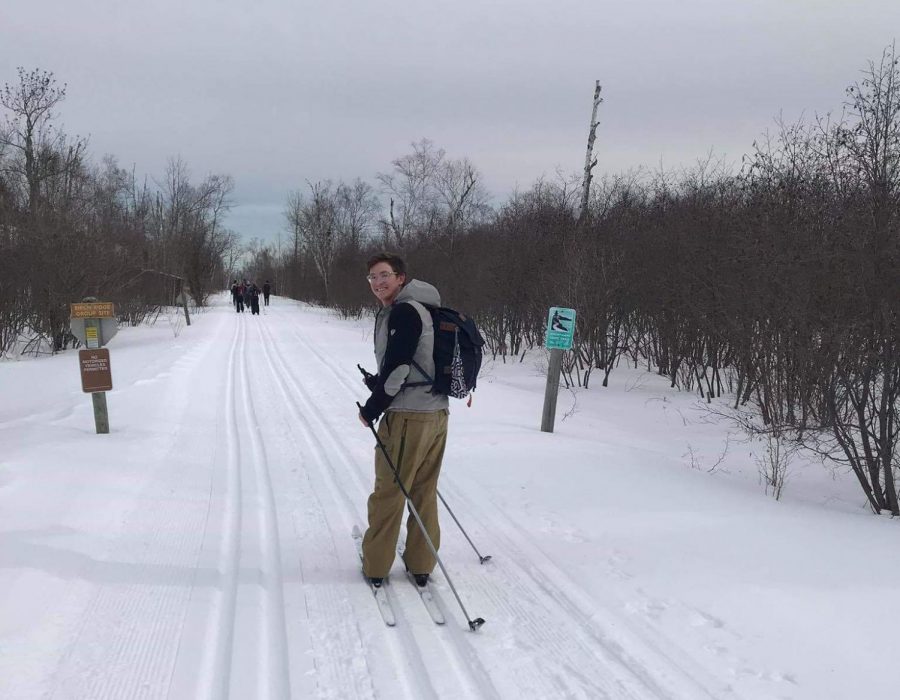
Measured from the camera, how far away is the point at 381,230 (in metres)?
40.4

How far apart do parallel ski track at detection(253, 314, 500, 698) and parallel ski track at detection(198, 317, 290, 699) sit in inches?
20.6

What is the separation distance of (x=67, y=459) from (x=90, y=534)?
1.82 metres

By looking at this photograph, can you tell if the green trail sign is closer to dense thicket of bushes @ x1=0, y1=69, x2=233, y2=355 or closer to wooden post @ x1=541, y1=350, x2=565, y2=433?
wooden post @ x1=541, y1=350, x2=565, y2=433

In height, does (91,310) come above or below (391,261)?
below

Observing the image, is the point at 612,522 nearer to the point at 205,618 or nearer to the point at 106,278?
the point at 205,618

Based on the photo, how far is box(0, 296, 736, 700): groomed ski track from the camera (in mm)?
2582

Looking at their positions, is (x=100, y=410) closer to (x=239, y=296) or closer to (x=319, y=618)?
(x=319, y=618)

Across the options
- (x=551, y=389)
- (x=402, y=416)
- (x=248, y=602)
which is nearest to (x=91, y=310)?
(x=248, y=602)

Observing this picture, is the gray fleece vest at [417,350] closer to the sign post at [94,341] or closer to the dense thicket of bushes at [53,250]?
the sign post at [94,341]

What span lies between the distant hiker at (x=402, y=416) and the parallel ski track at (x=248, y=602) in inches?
23.9

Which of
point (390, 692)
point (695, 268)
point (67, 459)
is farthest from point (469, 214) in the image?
point (390, 692)

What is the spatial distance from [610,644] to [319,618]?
4.93 ft

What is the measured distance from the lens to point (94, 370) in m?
6.23

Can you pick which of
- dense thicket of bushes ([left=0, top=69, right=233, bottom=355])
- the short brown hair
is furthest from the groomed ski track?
dense thicket of bushes ([left=0, top=69, right=233, bottom=355])
